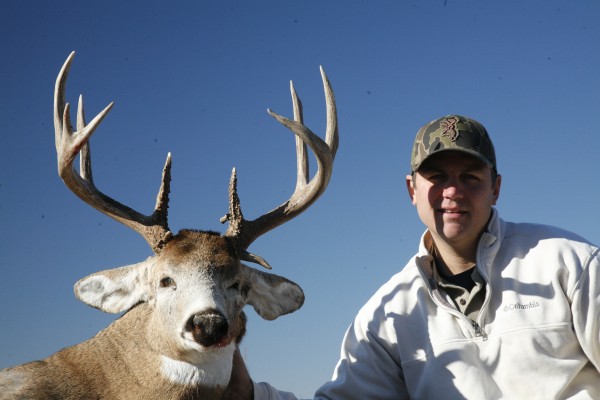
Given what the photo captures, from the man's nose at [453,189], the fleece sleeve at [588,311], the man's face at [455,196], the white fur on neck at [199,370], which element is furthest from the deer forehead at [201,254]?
the fleece sleeve at [588,311]

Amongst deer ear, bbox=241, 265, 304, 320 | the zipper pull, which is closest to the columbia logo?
the zipper pull

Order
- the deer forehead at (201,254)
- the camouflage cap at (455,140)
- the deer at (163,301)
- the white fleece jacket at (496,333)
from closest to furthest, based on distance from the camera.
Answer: the deer at (163,301) → the white fleece jacket at (496,333) → the deer forehead at (201,254) → the camouflage cap at (455,140)

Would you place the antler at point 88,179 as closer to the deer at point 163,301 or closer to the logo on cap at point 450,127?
the deer at point 163,301

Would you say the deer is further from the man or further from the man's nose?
the man's nose

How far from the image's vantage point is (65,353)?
5543 millimetres

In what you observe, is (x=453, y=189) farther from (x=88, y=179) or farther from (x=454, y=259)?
(x=88, y=179)

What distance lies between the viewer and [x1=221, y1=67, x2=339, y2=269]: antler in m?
5.89

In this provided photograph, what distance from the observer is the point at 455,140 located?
19.0ft

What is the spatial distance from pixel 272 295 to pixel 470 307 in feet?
4.84

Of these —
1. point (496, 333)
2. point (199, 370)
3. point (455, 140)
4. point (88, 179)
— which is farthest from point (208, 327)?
point (455, 140)

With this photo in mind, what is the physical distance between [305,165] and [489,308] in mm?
2012

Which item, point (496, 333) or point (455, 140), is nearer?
point (496, 333)

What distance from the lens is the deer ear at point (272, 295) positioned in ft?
19.3

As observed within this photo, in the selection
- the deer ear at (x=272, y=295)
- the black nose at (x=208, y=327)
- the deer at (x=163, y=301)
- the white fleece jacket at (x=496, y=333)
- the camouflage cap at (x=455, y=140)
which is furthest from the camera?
the deer ear at (x=272, y=295)
